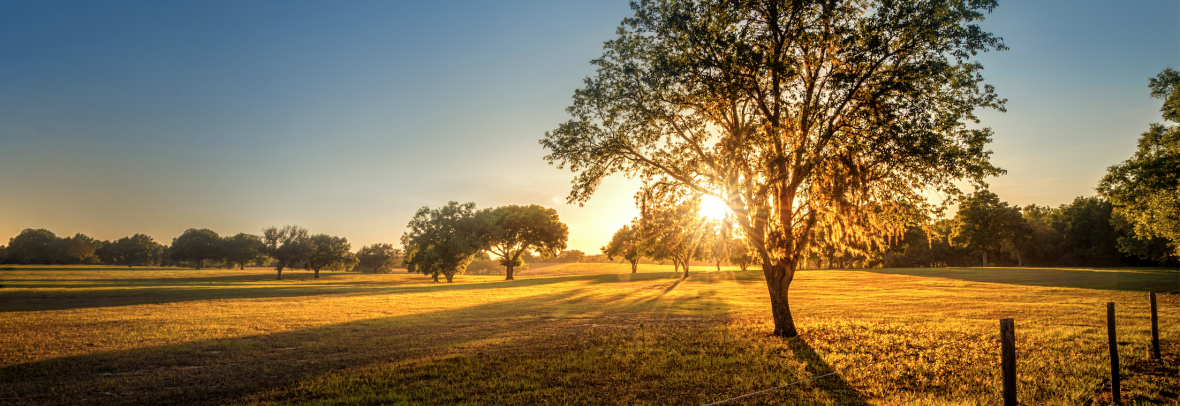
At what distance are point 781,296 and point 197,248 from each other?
386 feet

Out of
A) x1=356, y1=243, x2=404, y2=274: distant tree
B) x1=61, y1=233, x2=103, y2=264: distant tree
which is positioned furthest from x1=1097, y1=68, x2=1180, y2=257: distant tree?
x1=61, y1=233, x2=103, y2=264: distant tree

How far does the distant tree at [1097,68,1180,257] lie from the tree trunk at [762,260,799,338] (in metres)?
26.6

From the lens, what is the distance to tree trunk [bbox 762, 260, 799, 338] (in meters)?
16.0

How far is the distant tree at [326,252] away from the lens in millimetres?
86625

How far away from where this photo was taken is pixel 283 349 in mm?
14500

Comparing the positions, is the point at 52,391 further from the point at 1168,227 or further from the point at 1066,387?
the point at 1168,227

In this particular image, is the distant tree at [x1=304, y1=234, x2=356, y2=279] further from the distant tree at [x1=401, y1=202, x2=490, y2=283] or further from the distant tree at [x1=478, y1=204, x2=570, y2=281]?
the distant tree at [x1=478, y1=204, x2=570, y2=281]

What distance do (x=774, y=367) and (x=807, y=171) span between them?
7.01 m

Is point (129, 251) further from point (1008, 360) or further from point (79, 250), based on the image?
point (1008, 360)

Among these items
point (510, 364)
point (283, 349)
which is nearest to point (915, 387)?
point (510, 364)

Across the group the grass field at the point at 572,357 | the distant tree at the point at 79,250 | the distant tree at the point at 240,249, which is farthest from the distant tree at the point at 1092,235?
the distant tree at the point at 79,250

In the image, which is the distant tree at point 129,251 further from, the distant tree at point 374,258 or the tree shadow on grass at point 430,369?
the tree shadow on grass at point 430,369

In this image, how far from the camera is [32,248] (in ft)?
367

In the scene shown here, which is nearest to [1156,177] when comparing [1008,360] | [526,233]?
[1008,360]
